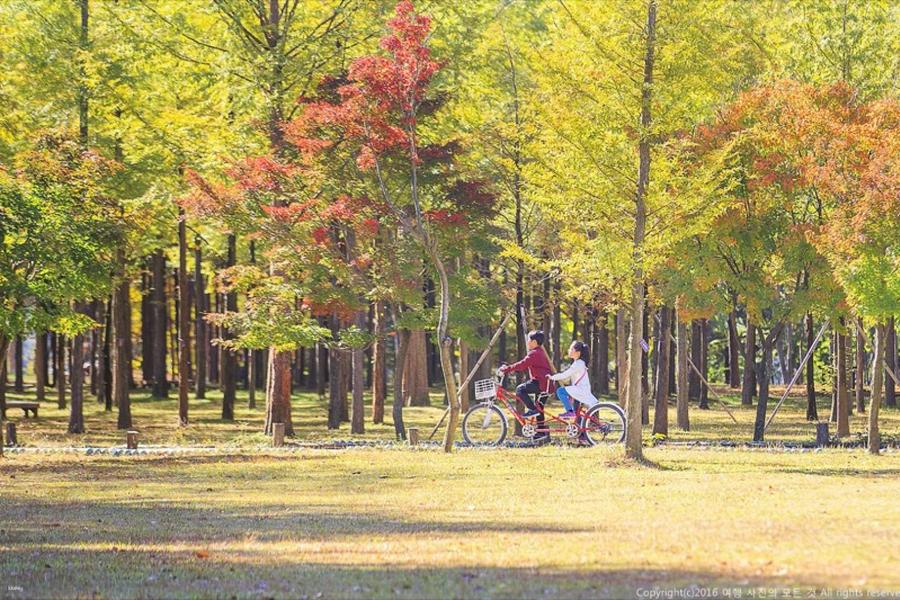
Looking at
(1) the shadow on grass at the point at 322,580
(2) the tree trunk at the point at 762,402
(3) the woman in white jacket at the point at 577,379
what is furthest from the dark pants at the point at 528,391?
(1) the shadow on grass at the point at 322,580

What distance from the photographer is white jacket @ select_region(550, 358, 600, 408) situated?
21859 mm

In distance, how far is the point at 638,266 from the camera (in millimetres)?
19359

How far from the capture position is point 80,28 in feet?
103

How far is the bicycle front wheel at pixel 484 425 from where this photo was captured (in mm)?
23266

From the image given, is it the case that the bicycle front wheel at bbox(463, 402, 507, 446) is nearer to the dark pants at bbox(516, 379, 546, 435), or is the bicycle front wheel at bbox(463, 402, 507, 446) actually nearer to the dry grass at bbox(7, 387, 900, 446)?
the dark pants at bbox(516, 379, 546, 435)

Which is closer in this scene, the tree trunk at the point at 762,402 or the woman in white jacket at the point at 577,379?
the woman in white jacket at the point at 577,379

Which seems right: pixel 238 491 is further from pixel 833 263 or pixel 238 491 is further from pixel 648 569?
pixel 833 263

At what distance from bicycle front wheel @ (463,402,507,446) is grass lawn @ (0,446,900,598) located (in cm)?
261

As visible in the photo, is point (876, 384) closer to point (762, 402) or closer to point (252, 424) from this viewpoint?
point (762, 402)

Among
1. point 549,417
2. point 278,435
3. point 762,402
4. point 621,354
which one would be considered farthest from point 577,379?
point 621,354

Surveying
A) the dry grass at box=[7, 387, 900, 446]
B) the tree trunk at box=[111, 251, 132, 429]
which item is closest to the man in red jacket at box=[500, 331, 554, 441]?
the dry grass at box=[7, 387, 900, 446]

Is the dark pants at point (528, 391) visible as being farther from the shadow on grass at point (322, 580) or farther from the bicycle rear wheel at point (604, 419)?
the shadow on grass at point (322, 580)

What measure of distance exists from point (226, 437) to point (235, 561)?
65.7 feet

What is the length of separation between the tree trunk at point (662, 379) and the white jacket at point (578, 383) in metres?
7.29
